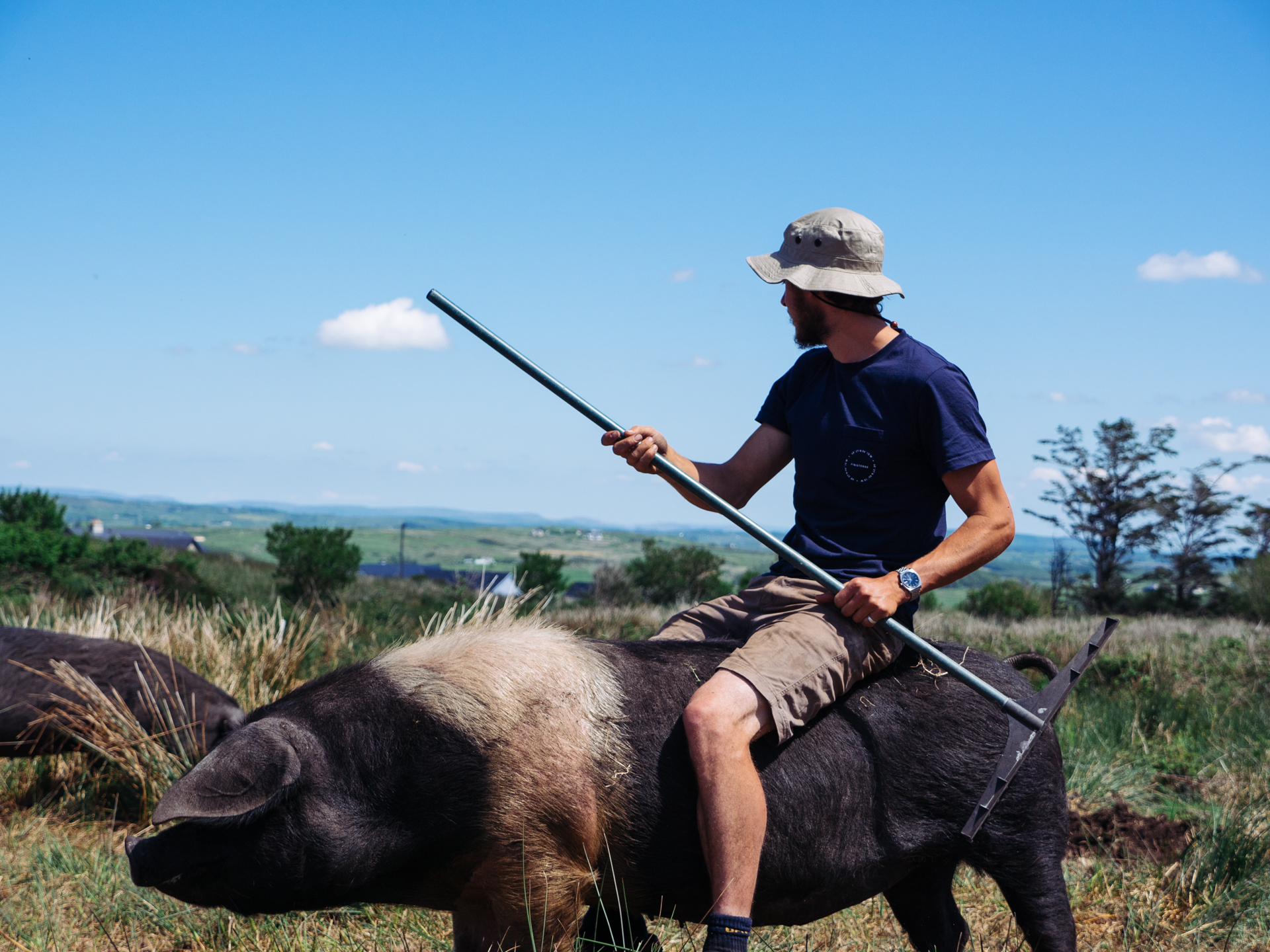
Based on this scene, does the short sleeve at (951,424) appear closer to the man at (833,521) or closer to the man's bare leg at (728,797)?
the man at (833,521)

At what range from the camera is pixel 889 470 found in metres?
3.28

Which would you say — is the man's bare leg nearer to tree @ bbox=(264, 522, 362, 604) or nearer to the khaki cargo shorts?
the khaki cargo shorts

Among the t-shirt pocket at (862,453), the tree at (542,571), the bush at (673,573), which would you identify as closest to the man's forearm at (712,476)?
the t-shirt pocket at (862,453)

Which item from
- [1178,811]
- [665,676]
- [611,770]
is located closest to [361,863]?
[611,770]

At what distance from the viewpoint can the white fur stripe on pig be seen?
9.19 ft

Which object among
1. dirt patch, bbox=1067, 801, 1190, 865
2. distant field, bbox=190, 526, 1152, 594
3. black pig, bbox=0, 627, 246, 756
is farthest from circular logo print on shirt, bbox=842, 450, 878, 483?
distant field, bbox=190, 526, 1152, 594

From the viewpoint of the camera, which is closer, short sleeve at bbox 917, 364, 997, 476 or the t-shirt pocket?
short sleeve at bbox 917, 364, 997, 476

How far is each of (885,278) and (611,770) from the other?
183 centimetres

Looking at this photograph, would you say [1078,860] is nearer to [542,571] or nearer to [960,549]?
[960,549]

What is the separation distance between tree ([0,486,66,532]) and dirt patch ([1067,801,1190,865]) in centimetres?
1930

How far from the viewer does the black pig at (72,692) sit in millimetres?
5883

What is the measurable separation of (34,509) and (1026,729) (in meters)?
21.7

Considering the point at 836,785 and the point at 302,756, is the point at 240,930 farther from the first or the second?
the point at 836,785

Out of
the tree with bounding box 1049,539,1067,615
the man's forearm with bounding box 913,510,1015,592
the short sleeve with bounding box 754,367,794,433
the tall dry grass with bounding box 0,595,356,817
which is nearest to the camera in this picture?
the man's forearm with bounding box 913,510,1015,592
